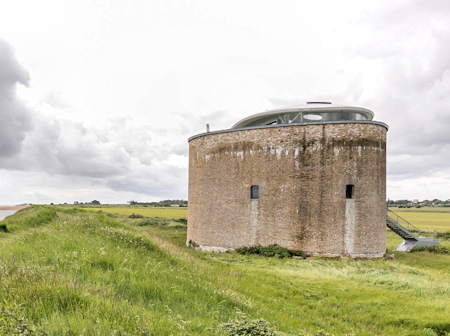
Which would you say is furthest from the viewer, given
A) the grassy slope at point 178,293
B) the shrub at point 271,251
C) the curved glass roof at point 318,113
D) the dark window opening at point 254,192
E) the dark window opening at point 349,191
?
the curved glass roof at point 318,113

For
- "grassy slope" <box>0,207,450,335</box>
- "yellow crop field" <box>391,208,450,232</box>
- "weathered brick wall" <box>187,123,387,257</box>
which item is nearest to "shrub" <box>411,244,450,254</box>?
"weathered brick wall" <box>187,123,387,257</box>

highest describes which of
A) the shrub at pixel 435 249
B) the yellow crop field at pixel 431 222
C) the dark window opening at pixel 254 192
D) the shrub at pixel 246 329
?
the dark window opening at pixel 254 192

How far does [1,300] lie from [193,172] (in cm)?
1806

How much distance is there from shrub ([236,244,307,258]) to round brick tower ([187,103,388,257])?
34cm

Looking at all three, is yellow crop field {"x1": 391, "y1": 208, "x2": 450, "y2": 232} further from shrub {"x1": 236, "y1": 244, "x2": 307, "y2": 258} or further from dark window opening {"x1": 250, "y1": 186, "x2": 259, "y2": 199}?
dark window opening {"x1": 250, "y1": 186, "x2": 259, "y2": 199}

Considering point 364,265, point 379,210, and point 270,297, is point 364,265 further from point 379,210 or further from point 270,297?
point 270,297

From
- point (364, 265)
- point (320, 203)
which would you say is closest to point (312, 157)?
point (320, 203)

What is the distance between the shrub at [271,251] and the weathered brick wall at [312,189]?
373 millimetres

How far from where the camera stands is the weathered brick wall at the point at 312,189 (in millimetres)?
16062

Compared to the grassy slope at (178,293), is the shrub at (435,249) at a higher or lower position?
lower

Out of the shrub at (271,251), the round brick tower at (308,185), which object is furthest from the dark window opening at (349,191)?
the shrub at (271,251)

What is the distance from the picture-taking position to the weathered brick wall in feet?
52.7

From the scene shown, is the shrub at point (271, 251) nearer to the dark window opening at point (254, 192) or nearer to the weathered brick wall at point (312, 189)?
the weathered brick wall at point (312, 189)

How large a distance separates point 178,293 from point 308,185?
41.8 feet
